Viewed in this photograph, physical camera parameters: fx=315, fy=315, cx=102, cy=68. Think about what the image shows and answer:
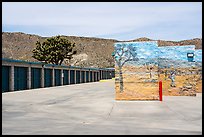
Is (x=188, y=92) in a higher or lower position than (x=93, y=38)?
lower

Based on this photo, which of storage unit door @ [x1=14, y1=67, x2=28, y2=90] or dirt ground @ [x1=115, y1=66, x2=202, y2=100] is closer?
dirt ground @ [x1=115, y1=66, x2=202, y2=100]

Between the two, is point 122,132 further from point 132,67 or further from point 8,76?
point 8,76

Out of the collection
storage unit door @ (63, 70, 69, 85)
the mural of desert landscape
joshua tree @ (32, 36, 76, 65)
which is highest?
joshua tree @ (32, 36, 76, 65)

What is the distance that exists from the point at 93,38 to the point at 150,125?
617 ft

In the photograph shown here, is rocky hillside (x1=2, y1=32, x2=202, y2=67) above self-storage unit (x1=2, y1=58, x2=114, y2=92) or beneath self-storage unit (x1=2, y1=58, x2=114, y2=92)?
above

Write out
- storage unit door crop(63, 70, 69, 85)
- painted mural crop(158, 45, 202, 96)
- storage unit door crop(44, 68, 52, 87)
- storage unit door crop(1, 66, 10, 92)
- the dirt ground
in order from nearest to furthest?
the dirt ground → painted mural crop(158, 45, 202, 96) → storage unit door crop(1, 66, 10, 92) → storage unit door crop(44, 68, 52, 87) → storage unit door crop(63, 70, 69, 85)

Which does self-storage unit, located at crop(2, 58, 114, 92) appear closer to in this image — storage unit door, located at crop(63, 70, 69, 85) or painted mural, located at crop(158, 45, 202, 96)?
storage unit door, located at crop(63, 70, 69, 85)

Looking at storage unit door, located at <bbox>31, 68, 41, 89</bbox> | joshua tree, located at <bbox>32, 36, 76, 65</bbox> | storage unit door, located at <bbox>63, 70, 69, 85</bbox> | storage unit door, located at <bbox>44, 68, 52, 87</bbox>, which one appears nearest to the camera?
storage unit door, located at <bbox>31, 68, 41, 89</bbox>

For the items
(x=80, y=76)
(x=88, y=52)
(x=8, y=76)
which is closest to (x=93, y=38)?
(x=88, y=52)

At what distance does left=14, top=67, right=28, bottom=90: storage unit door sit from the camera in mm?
35216

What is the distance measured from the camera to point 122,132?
30.9ft

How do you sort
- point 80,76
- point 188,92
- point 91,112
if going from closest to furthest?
point 91,112, point 188,92, point 80,76

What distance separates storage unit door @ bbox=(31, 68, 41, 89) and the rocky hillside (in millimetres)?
104040

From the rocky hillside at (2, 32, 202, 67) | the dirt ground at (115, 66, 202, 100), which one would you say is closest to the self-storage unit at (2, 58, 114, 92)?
the dirt ground at (115, 66, 202, 100)
